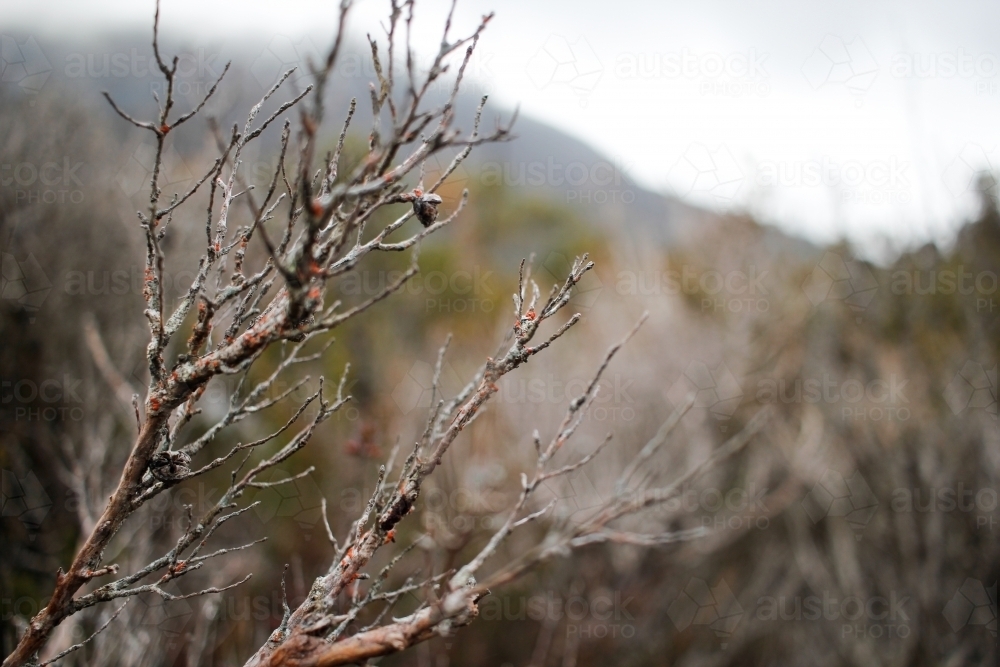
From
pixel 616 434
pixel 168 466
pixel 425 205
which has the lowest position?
pixel 616 434

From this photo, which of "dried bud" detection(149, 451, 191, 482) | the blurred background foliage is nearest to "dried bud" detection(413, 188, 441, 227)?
"dried bud" detection(149, 451, 191, 482)

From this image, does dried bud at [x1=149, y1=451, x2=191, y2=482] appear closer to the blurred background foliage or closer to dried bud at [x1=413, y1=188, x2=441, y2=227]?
dried bud at [x1=413, y1=188, x2=441, y2=227]

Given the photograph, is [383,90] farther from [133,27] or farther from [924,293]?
[133,27]

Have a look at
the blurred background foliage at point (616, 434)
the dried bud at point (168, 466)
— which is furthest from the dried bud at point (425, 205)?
the blurred background foliage at point (616, 434)

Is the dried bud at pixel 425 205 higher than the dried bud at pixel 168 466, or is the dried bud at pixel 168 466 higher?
the dried bud at pixel 425 205

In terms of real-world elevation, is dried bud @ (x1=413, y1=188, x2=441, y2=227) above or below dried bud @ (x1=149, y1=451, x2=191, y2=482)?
above

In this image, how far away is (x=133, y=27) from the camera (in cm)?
848

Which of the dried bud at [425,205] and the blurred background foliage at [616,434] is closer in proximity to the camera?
the dried bud at [425,205]

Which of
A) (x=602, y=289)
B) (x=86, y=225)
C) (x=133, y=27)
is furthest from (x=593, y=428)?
(x=133, y=27)

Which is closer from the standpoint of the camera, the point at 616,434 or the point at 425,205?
the point at 425,205

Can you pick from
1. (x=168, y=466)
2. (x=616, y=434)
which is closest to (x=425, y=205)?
(x=168, y=466)

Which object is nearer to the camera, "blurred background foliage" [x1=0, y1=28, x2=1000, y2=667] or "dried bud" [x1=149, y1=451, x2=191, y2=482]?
"dried bud" [x1=149, y1=451, x2=191, y2=482]

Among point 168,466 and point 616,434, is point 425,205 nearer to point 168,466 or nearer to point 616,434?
point 168,466

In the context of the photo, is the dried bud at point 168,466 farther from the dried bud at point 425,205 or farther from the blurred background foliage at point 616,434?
the blurred background foliage at point 616,434
